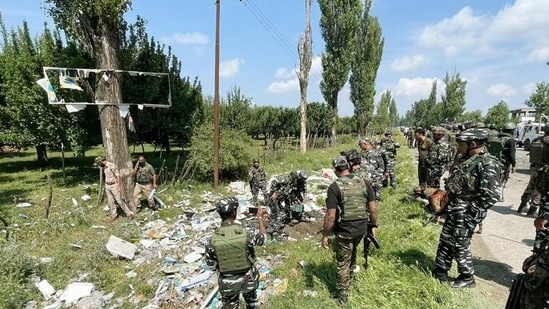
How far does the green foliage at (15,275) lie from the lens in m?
4.38

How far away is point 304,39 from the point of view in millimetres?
20125

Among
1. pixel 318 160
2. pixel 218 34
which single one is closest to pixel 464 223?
pixel 218 34

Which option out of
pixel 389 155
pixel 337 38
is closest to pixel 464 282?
pixel 389 155

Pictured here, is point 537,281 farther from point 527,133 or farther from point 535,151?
point 527,133

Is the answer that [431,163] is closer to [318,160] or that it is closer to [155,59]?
[318,160]

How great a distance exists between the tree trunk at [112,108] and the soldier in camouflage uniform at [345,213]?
6.55 meters

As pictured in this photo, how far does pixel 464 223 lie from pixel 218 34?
881 cm

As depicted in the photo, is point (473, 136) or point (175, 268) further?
point (175, 268)

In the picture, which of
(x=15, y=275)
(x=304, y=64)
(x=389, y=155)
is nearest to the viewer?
(x=15, y=275)

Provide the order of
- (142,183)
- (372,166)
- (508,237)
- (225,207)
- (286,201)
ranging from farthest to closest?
(142,183)
(372,166)
(286,201)
(508,237)
(225,207)

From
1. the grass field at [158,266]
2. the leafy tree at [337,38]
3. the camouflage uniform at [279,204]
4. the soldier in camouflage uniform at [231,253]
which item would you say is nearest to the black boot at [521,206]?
the grass field at [158,266]

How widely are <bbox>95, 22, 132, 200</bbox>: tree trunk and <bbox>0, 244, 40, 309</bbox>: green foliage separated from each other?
114 inches

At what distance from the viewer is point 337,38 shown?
2245cm

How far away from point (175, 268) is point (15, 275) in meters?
2.48
